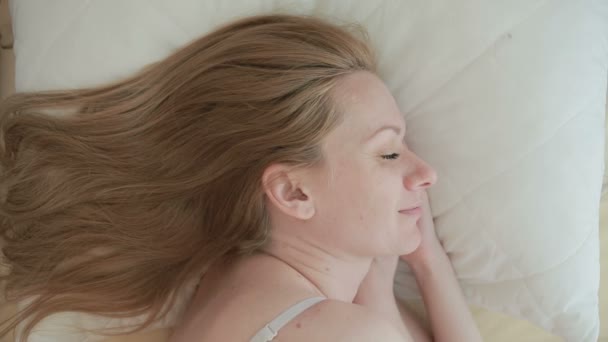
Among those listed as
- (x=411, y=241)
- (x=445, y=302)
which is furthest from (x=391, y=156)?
(x=445, y=302)

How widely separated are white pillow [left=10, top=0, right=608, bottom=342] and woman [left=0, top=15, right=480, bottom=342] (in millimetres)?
64

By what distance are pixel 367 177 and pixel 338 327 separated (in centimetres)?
26

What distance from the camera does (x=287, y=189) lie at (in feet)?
2.97

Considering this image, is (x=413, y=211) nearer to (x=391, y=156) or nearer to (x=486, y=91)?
(x=391, y=156)

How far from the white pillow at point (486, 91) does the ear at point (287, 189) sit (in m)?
0.30

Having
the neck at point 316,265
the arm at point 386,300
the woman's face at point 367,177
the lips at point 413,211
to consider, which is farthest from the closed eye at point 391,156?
the arm at point 386,300

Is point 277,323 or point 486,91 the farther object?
point 486,91

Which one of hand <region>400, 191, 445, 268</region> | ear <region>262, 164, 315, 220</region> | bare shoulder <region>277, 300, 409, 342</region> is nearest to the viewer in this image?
bare shoulder <region>277, 300, 409, 342</region>

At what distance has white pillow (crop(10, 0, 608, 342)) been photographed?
97cm

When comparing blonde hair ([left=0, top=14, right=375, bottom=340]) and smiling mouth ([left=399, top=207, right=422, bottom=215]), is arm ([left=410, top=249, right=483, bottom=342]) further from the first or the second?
blonde hair ([left=0, top=14, right=375, bottom=340])

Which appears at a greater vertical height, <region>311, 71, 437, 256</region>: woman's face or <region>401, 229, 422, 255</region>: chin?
<region>311, 71, 437, 256</region>: woman's face

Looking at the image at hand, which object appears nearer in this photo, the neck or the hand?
the neck

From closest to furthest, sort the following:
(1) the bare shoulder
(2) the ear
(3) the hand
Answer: (1) the bare shoulder
(2) the ear
(3) the hand

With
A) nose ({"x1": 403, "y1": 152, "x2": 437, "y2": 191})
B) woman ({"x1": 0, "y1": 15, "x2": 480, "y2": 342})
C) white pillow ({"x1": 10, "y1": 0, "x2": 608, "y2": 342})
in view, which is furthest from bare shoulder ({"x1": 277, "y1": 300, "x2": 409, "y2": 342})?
white pillow ({"x1": 10, "y1": 0, "x2": 608, "y2": 342})
